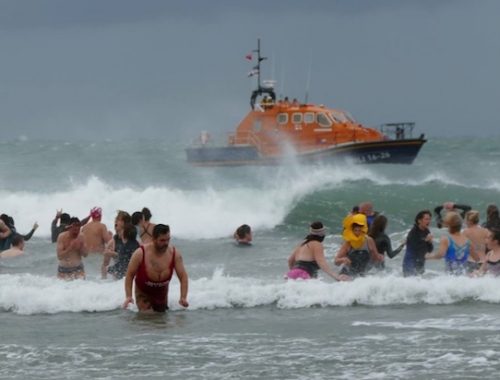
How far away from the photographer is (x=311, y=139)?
34594mm

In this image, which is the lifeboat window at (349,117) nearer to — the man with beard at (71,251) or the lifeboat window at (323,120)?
the lifeboat window at (323,120)

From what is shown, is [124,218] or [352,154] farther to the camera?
[352,154]

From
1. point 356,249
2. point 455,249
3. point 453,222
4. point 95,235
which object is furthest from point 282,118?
point 356,249

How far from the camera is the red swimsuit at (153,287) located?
10.7 metres

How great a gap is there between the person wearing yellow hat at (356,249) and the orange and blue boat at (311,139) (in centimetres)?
2118

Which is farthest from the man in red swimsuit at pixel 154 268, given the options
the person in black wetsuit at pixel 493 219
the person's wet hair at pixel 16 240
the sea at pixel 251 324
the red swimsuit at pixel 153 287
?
the person's wet hair at pixel 16 240

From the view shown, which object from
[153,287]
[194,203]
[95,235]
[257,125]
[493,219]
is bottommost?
[153,287]

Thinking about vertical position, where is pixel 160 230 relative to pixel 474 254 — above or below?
above

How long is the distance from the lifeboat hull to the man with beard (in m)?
20.8

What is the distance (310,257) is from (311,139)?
2208 cm

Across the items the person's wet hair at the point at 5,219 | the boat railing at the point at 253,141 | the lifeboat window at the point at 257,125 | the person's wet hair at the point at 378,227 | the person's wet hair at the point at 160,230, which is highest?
the lifeboat window at the point at 257,125

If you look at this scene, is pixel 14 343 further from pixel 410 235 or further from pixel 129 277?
pixel 410 235

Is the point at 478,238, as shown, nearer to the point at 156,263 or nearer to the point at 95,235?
the point at 156,263

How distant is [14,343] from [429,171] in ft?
116
